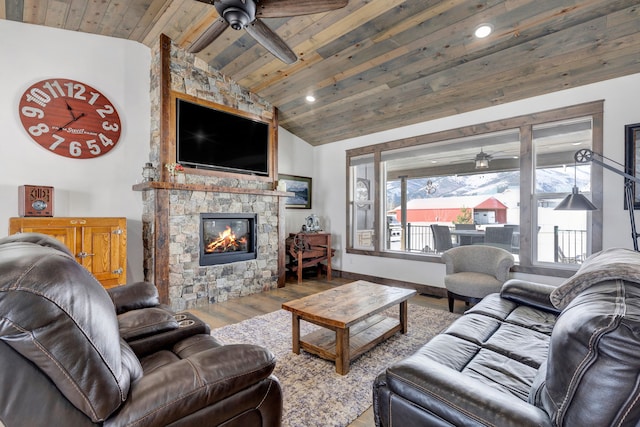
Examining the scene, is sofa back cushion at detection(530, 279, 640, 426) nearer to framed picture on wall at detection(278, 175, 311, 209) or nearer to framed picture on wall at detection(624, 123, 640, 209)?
framed picture on wall at detection(624, 123, 640, 209)

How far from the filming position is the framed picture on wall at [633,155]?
3.02 m

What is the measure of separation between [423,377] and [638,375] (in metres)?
0.62

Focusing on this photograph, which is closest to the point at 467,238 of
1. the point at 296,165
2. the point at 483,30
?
the point at 483,30

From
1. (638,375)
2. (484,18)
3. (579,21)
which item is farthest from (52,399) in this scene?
(579,21)

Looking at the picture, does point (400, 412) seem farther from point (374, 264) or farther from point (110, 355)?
point (374, 264)

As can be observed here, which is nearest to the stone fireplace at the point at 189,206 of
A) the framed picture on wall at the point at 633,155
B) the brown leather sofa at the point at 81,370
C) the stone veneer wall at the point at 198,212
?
the stone veneer wall at the point at 198,212

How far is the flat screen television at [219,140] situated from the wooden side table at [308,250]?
49.8 inches

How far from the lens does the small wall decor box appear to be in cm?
303

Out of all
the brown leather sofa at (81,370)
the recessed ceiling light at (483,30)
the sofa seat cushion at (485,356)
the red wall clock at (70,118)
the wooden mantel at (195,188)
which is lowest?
the sofa seat cushion at (485,356)

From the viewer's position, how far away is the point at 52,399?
860 millimetres

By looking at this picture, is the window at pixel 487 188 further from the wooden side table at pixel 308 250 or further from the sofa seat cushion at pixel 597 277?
the sofa seat cushion at pixel 597 277

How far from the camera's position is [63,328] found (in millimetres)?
830

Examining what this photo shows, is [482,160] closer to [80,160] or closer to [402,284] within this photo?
[402,284]

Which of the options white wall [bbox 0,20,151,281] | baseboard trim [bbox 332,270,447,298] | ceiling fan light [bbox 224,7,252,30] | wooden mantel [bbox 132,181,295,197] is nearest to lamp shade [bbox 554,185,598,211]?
baseboard trim [bbox 332,270,447,298]
